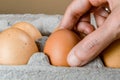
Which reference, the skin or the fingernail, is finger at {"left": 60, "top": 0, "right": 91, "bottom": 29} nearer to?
the skin

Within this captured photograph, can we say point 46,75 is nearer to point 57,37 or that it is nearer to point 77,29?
point 57,37

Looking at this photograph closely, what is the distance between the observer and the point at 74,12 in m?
0.58

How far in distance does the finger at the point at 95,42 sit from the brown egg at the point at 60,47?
0.05ft

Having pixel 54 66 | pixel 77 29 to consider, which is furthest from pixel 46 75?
pixel 77 29

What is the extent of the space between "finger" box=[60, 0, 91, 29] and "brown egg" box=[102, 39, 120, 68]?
130mm

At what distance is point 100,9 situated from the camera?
62 cm

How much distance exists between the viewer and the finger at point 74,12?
56 centimetres

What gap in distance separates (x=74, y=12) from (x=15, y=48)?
0.18 m

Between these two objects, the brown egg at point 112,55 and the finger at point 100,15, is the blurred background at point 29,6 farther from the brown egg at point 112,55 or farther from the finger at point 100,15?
the brown egg at point 112,55

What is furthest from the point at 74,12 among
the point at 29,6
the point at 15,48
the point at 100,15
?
the point at 29,6

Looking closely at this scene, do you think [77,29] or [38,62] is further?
[77,29]

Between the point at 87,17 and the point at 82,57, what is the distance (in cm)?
20

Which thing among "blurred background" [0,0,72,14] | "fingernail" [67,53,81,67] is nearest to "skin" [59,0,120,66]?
"fingernail" [67,53,81,67]

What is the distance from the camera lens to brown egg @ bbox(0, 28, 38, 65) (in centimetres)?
48
